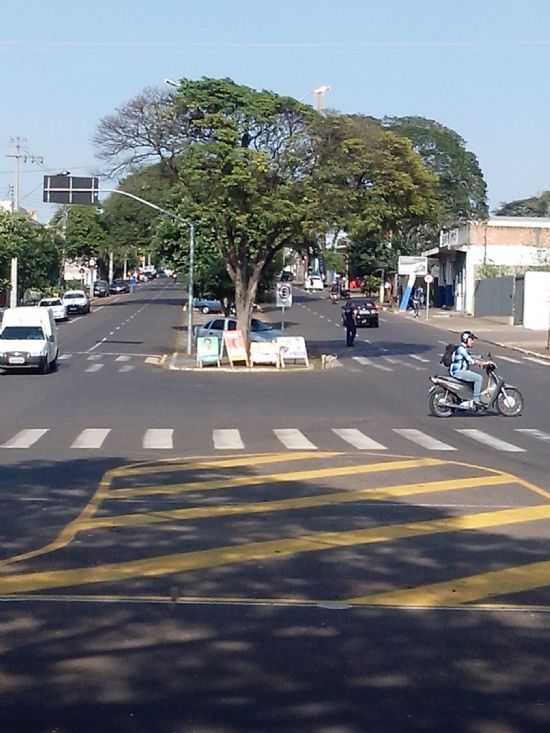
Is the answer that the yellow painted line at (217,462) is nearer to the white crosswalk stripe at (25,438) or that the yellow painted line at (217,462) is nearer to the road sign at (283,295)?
the white crosswalk stripe at (25,438)

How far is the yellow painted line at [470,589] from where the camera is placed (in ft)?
31.3

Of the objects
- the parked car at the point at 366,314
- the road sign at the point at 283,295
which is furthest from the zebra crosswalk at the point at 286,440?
the parked car at the point at 366,314

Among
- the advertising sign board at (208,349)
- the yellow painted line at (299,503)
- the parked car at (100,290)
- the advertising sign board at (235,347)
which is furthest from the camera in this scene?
the parked car at (100,290)

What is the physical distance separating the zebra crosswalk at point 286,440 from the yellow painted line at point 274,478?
215 cm

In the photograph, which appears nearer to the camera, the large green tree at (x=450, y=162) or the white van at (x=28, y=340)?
the white van at (x=28, y=340)

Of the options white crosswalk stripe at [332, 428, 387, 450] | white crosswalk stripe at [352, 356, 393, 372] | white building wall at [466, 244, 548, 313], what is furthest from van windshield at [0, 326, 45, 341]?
white building wall at [466, 244, 548, 313]

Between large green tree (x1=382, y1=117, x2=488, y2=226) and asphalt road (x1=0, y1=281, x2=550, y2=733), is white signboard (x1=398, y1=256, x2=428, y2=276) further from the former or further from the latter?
asphalt road (x1=0, y1=281, x2=550, y2=733)

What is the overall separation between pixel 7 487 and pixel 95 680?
865cm

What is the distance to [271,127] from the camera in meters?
44.9

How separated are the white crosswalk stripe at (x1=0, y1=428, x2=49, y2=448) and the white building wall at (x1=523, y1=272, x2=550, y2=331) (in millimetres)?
49613

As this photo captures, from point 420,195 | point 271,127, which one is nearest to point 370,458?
point 271,127

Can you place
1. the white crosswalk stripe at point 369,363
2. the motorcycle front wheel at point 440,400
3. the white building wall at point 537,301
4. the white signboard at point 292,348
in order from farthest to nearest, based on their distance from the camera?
the white building wall at point 537,301, the white signboard at point 292,348, the white crosswalk stripe at point 369,363, the motorcycle front wheel at point 440,400

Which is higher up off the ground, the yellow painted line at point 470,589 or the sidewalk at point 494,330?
the yellow painted line at point 470,589

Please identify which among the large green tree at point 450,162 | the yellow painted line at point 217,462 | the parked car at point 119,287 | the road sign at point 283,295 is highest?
the large green tree at point 450,162
